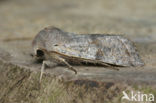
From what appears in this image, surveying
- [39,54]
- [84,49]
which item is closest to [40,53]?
[39,54]

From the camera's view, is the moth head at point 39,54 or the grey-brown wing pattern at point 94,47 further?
the moth head at point 39,54

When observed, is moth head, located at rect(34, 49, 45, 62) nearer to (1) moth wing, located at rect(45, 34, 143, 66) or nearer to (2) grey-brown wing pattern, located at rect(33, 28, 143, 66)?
(2) grey-brown wing pattern, located at rect(33, 28, 143, 66)

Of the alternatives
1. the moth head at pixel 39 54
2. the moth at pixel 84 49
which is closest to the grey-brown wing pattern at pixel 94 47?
the moth at pixel 84 49

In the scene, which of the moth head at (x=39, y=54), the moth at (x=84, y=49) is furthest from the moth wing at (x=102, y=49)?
the moth head at (x=39, y=54)

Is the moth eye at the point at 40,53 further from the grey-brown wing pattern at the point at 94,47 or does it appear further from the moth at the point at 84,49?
the grey-brown wing pattern at the point at 94,47

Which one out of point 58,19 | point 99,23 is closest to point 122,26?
point 99,23

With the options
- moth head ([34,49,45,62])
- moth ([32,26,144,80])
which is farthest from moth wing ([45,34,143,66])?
moth head ([34,49,45,62])

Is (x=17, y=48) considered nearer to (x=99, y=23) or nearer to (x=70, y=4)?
(x=99, y=23)

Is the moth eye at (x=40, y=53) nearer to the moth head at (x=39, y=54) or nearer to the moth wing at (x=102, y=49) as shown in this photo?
the moth head at (x=39, y=54)
